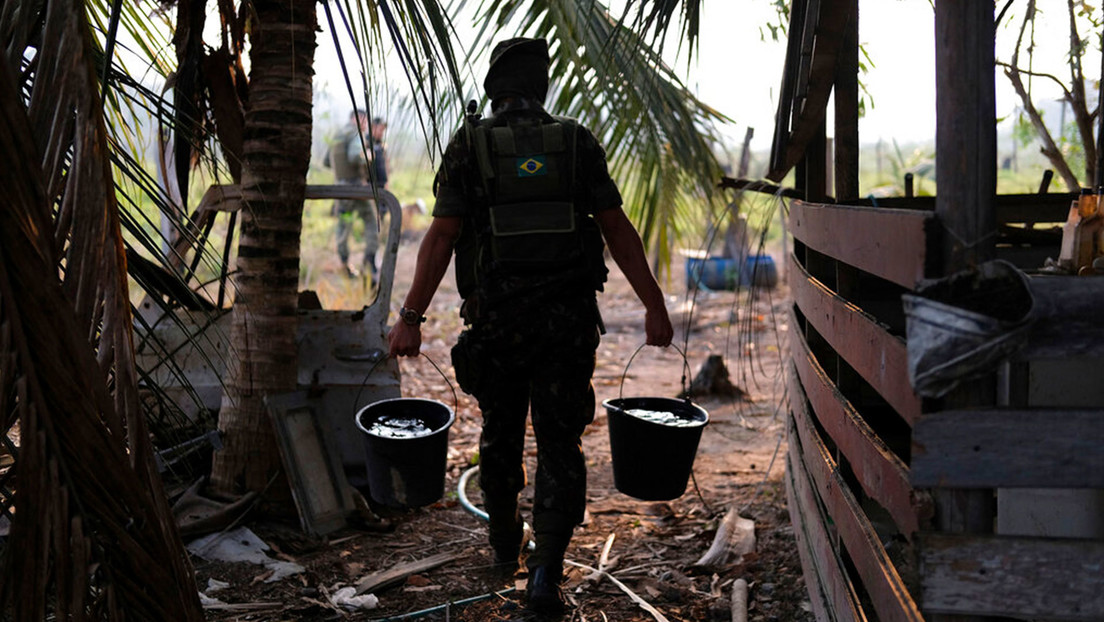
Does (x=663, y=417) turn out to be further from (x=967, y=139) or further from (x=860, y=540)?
(x=967, y=139)

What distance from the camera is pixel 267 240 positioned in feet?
14.5

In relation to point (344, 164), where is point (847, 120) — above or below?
below

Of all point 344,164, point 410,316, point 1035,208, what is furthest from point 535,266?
point 344,164

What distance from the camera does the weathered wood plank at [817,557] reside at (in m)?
2.63

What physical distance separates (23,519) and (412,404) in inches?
100

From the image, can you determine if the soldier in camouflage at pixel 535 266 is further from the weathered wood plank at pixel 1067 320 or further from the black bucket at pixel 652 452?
the weathered wood plank at pixel 1067 320

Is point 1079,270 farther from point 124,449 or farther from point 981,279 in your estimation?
point 124,449

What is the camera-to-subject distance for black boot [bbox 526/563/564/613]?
11.7 ft

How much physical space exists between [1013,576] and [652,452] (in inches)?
84.2

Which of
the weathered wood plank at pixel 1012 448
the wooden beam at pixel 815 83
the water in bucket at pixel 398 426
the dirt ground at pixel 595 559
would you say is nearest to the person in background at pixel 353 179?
the dirt ground at pixel 595 559

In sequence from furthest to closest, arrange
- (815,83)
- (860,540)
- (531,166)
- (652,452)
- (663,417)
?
(663,417) → (652,452) → (815,83) → (531,166) → (860,540)

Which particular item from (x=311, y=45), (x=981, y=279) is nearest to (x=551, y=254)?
(x=311, y=45)

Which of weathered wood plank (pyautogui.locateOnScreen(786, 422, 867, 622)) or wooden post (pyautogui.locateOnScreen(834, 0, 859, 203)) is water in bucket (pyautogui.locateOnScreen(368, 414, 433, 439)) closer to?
weathered wood plank (pyautogui.locateOnScreen(786, 422, 867, 622))

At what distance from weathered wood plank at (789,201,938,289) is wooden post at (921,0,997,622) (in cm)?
4
